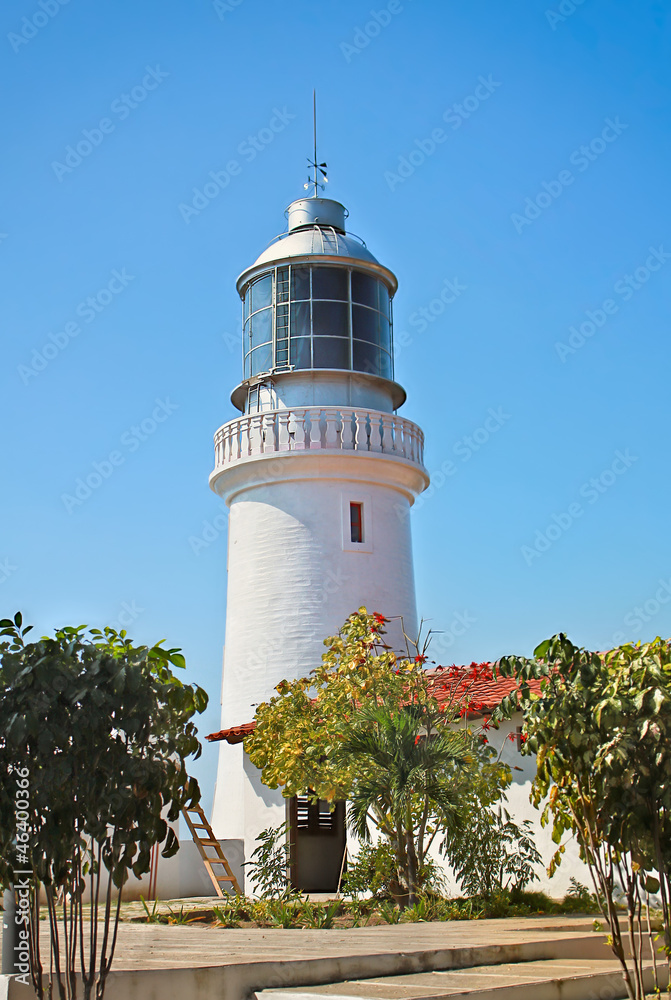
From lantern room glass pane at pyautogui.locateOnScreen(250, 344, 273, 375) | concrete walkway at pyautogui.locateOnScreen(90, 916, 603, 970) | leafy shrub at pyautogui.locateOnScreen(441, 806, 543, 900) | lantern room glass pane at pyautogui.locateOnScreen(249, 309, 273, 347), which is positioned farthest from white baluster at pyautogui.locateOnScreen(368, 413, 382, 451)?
concrete walkway at pyautogui.locateOnScreen(90, 916, 603, 970)

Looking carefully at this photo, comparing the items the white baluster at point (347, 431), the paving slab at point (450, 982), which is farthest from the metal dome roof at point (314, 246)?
the paving slab at point (450, 982)

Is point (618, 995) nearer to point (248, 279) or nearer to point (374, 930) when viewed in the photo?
point (374, 930)

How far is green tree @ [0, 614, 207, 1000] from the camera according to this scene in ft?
19.1

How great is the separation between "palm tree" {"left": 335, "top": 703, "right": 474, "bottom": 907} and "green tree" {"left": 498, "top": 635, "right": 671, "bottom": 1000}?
525 centimetres

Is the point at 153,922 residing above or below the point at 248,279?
below

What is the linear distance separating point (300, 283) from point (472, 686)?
328 inches

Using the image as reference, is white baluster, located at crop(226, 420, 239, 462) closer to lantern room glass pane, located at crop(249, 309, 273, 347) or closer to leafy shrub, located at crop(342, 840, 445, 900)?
lantern room glass pane, located at crop(249, 309, 273, 347)

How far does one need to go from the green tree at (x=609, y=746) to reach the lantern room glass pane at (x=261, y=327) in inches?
527

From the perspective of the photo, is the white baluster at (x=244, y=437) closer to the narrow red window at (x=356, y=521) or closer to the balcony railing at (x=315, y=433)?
the balcony railing at (x=315, y=433)

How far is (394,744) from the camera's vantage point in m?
11.9

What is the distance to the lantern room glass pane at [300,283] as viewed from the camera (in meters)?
18.8

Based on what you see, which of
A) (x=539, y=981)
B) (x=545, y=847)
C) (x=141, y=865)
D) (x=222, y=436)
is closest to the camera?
(x=141, y=865)

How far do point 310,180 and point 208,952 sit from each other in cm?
1609

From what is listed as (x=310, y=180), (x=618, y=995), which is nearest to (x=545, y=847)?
(x=618, y=995)
